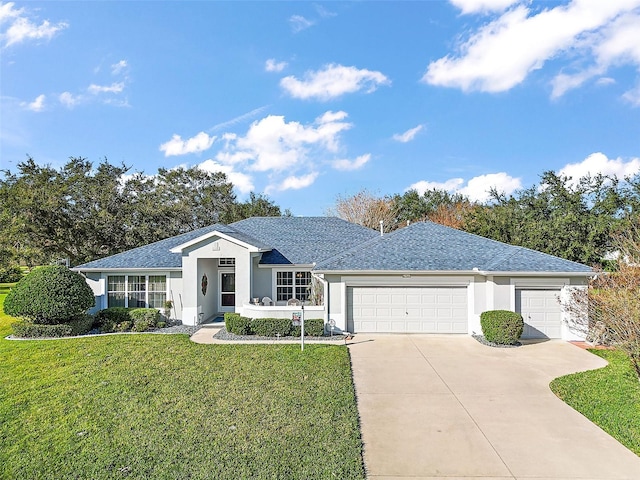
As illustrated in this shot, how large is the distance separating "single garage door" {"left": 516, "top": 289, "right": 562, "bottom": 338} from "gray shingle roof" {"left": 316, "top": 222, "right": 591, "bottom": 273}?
3.65 ft

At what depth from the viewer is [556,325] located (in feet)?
46.3

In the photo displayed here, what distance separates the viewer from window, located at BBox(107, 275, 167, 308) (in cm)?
1720

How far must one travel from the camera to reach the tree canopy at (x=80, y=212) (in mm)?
24031

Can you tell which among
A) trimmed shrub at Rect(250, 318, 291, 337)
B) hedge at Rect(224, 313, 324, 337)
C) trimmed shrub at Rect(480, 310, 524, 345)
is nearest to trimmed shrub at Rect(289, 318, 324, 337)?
hedge at Rect(224, 313, 324, 337)

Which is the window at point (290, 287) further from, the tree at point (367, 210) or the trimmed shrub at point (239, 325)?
the tree at point (367, 210)

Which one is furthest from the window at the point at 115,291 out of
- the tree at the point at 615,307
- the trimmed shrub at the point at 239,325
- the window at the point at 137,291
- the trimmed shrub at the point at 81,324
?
the tree at the point at 615,307

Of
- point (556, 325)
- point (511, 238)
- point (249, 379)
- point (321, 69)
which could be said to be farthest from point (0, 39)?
point (511, 238)

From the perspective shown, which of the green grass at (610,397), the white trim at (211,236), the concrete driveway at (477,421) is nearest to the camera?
the concrete driveway at (477,421)

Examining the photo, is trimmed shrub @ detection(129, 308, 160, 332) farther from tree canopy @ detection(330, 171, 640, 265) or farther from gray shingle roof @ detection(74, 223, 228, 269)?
tree canopy @ detection(330, 171, 640, 265)

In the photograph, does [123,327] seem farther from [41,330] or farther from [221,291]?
[221,291]

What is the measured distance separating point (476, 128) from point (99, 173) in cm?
2868

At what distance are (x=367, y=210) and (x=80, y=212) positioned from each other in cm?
2894

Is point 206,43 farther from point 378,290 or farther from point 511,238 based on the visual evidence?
point 511,238

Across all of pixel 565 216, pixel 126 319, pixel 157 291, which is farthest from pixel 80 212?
pixel 565 216
